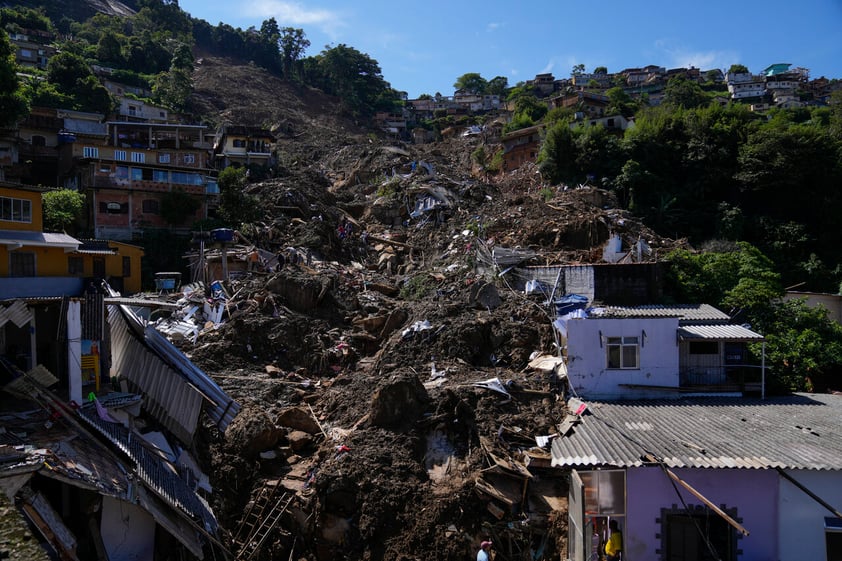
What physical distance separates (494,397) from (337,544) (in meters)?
4.71

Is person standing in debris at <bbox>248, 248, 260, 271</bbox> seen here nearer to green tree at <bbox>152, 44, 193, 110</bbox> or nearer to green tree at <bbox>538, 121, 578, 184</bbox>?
green tree at <bbox>538, 121, 578, 184</bbox>

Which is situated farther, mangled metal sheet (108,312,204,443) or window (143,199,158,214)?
window (143,199,158,214)

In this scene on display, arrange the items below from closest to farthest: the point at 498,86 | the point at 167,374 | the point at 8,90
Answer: the point at 167,374, the point at 8,90, the point at 498,86

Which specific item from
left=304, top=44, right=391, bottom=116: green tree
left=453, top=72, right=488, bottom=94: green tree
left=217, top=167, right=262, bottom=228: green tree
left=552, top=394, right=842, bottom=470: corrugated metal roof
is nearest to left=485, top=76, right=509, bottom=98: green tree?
left=453, top=72, right=488, bottom=94: green tree

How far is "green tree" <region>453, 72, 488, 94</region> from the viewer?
85688 millimetres

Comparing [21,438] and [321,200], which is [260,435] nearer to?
[21,438]

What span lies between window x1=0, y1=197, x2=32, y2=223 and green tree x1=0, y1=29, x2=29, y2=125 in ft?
55.8

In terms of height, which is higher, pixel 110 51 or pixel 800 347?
pixel 110 51

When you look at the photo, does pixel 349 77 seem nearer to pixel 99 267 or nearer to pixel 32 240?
pixel 99 267

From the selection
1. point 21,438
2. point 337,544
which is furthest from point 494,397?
point 21,438

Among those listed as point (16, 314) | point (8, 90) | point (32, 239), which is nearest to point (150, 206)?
point (8, 90)

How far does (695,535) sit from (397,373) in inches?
283

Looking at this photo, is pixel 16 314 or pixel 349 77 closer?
pixel 16 314

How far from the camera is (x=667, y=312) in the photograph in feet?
50.8
